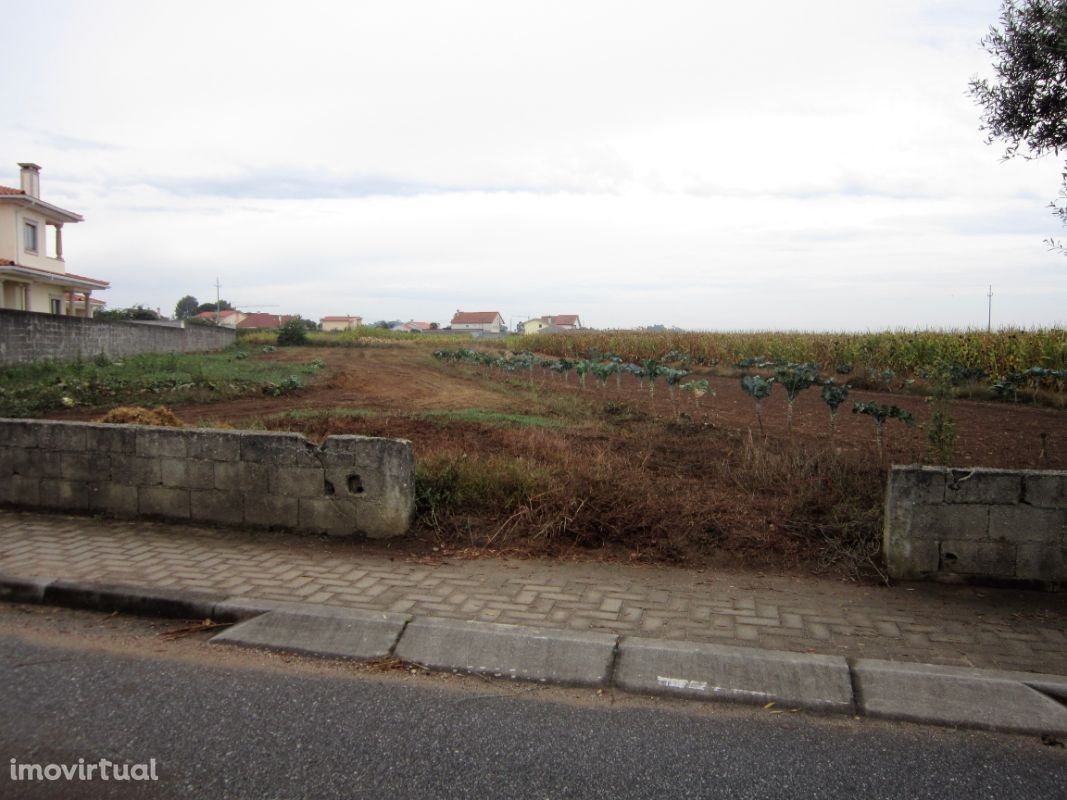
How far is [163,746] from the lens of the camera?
10.2 feet

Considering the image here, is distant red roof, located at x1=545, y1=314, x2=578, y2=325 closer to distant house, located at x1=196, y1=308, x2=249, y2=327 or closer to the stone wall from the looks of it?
distant house, located at x1=196, y1=308, x2=249, y2=327

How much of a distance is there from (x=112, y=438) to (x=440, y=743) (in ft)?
15.0

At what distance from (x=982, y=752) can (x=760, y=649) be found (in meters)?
1.06

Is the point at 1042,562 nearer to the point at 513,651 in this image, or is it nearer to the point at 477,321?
the point at 513,651

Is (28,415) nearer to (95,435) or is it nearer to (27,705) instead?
(95,435)

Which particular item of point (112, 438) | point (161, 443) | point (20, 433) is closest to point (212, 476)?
point (161, 443)

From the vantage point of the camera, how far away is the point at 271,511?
5992 millimetres

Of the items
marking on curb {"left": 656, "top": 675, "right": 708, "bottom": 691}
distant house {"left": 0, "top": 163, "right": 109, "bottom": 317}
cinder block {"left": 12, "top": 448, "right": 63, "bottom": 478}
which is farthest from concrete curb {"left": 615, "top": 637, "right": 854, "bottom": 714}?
distant house {"left": 0, "top": 163, "right": 109, "bottom": 317}

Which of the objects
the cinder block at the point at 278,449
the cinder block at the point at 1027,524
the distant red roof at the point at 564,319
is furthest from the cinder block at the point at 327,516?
the distant red roof at the point at 564,319

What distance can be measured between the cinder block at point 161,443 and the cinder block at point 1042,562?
6104 millimetres

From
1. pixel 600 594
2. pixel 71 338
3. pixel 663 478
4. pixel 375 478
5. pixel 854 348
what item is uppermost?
pixel 854 348

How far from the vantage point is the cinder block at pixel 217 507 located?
6.07m

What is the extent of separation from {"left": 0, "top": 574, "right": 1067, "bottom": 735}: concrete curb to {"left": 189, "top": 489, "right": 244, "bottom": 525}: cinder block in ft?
4.67

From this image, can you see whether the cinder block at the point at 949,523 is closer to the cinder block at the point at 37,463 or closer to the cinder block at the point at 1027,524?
the cinder block at the point at 1027,524
